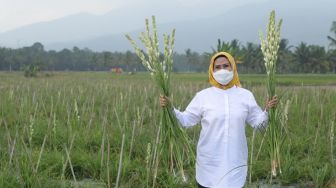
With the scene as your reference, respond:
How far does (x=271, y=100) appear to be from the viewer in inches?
113

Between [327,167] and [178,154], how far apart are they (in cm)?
245

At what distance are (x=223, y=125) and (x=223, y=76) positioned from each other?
353mm

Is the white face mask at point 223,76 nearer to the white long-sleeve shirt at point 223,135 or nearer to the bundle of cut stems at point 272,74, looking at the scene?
the white long-sleeve shirt at point 223,135

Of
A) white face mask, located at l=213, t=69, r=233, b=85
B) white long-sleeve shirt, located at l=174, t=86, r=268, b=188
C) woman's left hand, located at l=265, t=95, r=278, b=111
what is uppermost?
white face mask, located at l=213, t=69, r=233, b=85

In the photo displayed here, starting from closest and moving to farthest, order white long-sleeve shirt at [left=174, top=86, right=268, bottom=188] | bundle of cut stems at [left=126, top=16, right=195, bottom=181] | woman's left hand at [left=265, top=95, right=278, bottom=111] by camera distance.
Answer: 1. bundle of cut stems at [left=126, top=16, right=195, bottom=181]
2. woman's left hand at [left=265, top=95, right=278, bottom=111]
3. white long-sleeve shirt at [left=174, top=86, right=268, bottom=188]

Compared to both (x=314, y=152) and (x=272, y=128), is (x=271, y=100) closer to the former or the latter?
(x=272, y=128)

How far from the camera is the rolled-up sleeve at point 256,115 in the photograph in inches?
120

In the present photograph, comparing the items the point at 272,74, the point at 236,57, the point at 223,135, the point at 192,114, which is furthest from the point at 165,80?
the point at 236,57

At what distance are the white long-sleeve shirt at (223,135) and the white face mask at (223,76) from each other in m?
0.08

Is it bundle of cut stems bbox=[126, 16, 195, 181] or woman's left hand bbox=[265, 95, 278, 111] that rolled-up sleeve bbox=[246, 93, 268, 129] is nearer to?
woman's left hand bbox=[265, 95, 278, 111]

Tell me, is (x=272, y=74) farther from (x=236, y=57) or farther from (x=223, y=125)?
(x=236, y=57)

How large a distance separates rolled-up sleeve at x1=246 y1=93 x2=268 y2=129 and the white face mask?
245 millimetres

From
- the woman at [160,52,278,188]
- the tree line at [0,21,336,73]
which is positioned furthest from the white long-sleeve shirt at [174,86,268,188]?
the tree line at [0,21,336,73]

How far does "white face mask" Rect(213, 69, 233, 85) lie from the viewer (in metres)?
2.98
